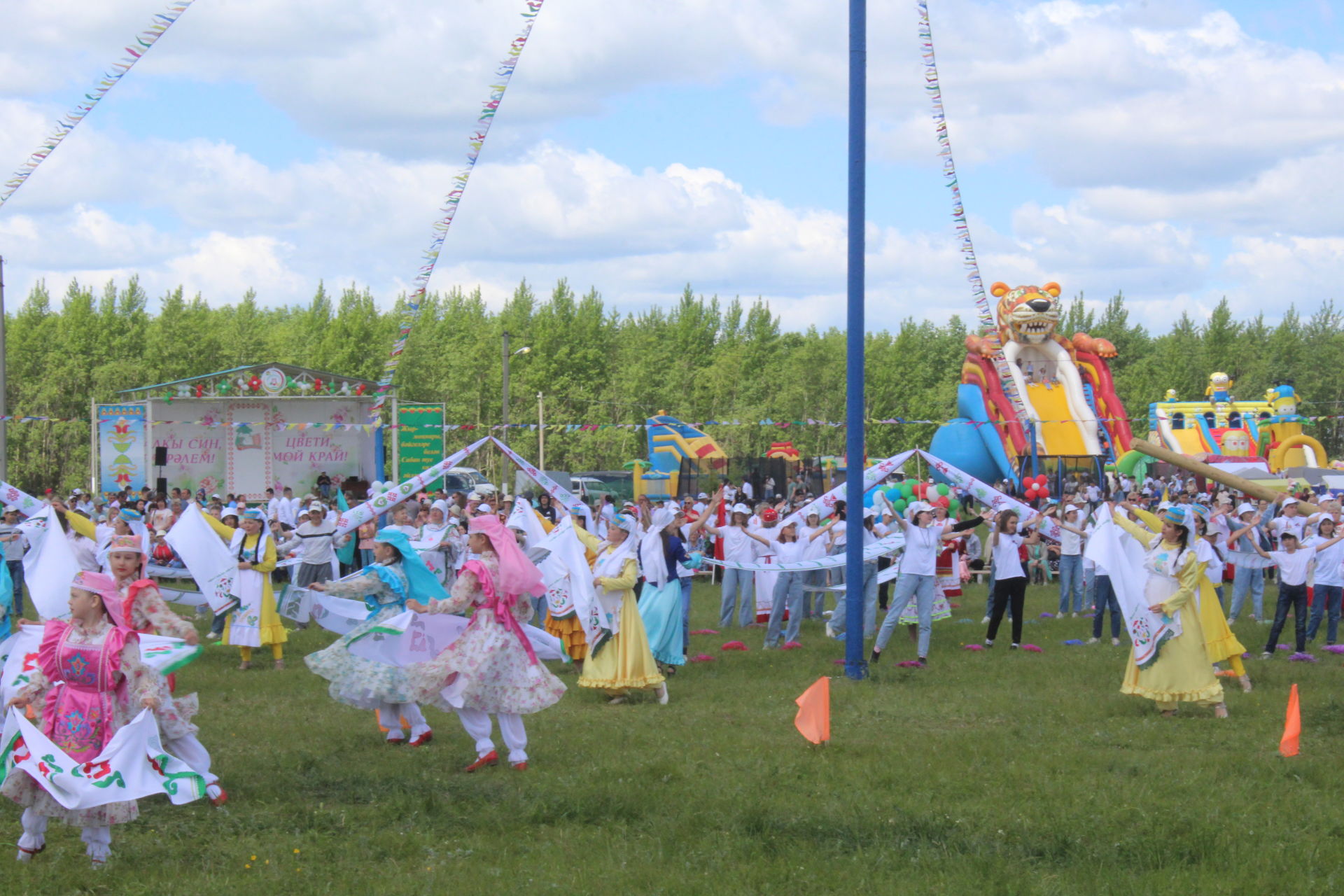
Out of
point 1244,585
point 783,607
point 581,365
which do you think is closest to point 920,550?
point 783,607

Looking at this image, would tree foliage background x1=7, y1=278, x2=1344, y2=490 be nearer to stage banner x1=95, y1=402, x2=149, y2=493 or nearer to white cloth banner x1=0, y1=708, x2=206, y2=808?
stage banner x1=95, y1=402, x2=149, y2=493

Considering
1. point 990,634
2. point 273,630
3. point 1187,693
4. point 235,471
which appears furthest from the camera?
point 235,471

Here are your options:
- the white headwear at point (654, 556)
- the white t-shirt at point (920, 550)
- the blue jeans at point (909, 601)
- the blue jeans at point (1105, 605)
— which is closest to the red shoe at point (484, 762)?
the white headwear at point (654, 556)

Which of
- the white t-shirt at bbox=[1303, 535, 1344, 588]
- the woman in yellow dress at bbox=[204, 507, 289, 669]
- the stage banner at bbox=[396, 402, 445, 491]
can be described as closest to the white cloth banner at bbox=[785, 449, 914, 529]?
the white t-shirt at bbox=[1303, 535, 1344, 588]

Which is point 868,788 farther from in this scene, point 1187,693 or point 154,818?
point 154,818

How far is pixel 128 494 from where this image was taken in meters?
26.8

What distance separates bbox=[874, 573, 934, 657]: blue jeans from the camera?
1221cm

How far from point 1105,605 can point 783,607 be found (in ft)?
11.8

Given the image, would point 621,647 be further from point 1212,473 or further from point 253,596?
point 1212,473

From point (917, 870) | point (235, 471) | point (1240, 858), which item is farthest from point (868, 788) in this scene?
point (235, 471)

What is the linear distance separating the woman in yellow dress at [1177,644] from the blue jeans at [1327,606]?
135 inches

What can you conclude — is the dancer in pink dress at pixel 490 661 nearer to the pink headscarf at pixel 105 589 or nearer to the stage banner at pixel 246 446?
the pink headscarf at pixel 105 589

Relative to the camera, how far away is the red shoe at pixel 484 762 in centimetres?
824

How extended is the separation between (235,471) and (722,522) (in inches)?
681
